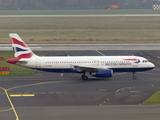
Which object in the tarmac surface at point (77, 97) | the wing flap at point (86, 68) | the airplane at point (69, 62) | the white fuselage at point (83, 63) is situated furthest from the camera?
the white fuselage at point (83, 63)

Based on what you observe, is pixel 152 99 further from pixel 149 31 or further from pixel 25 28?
pixel 25 28

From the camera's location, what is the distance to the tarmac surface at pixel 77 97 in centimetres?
3091

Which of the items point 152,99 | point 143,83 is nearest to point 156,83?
point 143,83

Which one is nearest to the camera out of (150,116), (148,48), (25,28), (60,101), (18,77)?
(150,116)

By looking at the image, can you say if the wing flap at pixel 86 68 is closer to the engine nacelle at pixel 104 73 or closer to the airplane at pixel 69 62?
the airplane at pixel 69 62

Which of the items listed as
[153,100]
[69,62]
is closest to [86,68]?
[69,62]

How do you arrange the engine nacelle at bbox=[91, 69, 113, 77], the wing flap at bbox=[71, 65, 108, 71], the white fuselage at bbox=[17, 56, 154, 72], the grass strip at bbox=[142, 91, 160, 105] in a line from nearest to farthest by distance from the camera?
the grass strip at bbox=[142, 91, 160, 105]
the engine nacelle at bbox=[91, 69, 113, 77]
the wing flap at bbox=[71, 65, 108, 71]
the white fuselage at bbox=[17, 56, 154, 72]

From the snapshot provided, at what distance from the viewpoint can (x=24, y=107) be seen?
1337 inches

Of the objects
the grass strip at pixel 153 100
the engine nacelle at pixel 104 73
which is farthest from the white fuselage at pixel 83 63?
the grass strip at pixel 153 100

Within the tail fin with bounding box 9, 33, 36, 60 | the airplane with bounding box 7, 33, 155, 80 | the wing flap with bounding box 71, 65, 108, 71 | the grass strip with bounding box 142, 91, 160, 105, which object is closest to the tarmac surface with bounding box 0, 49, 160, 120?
the grass strip with bounding box 142, 91, 160, 105

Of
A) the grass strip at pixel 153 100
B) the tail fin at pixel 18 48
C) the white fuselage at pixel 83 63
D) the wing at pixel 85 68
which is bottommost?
the grass strip at pixel 153 100

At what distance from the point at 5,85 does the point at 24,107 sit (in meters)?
12.8

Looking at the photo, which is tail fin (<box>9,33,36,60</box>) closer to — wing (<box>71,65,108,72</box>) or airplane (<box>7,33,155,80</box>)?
airplane (<box>7,33,155,80</box>)

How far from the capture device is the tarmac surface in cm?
3091
